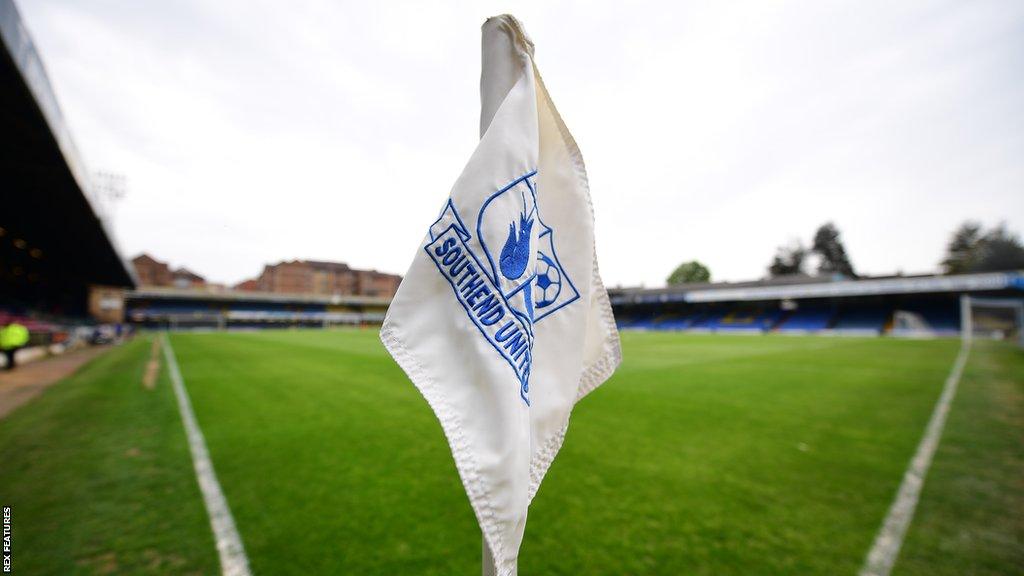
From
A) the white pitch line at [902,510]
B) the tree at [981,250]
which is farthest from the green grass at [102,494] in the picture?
the tree at [981,250]

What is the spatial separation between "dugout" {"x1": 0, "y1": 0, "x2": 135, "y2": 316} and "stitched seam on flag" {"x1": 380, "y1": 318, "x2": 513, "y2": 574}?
6.02 m

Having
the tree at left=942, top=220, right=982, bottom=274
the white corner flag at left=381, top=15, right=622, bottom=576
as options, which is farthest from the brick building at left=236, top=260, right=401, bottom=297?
the tree at left=942, top=220, right=982, bottom=274

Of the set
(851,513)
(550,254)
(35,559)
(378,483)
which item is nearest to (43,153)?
(35,559)

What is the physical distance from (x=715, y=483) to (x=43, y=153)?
12.3 meters

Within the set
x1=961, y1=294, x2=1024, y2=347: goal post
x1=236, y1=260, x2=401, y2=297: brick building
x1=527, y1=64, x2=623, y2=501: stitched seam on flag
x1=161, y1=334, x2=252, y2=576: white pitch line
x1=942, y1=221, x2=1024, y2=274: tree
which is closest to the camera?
x1=527, y1=64, x2=623, y2=501: stitched seam on flag

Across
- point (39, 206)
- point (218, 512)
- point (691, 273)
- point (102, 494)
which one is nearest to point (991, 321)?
point (218, 512)

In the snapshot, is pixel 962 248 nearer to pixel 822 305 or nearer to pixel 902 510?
pixel 822 305

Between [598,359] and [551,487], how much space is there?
2.24 meters

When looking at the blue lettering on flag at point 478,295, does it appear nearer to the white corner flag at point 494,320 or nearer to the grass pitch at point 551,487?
the white corner flag at point 494,320

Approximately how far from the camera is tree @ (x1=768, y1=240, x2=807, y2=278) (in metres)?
66.9

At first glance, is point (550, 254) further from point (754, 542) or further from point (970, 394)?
point (970, 394)

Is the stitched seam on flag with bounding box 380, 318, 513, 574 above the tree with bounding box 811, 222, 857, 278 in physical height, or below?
below

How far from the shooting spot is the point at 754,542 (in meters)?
2.52

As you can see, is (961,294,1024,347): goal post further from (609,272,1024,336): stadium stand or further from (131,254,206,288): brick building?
(131,254,206,288): brick building
